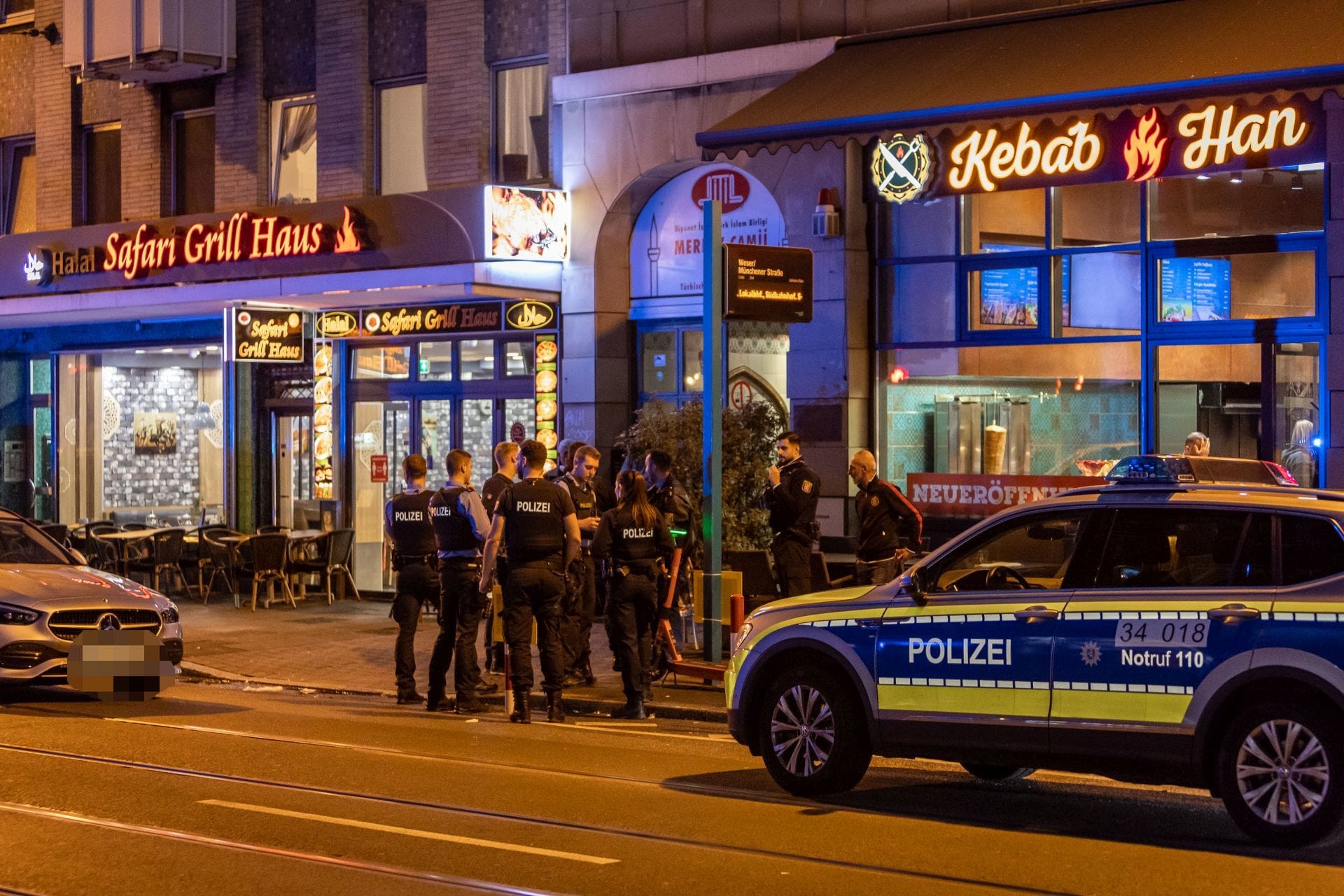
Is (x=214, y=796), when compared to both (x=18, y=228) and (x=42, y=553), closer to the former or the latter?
(x=42, y=553)

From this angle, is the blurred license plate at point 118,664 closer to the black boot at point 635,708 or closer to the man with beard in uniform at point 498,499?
the man with beard in uniform at point 498,499

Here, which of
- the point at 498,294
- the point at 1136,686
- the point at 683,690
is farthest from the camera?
the point at 498,294

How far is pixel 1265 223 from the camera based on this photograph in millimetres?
14898

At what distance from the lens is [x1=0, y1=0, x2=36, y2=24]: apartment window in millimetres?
26172

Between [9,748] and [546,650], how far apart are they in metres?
3.66

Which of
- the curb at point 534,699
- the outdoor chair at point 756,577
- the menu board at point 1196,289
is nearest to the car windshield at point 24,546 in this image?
the curb at point 534,699

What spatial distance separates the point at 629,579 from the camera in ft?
41.5

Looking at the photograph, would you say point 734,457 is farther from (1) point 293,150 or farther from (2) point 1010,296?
(1) point 293,150

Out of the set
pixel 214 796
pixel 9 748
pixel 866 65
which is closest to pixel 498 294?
pixel 866 65

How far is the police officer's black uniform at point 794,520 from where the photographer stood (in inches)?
564

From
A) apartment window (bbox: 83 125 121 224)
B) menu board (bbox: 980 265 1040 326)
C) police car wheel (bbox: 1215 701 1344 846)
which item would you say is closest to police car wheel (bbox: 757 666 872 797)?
police car wheel (bbox: 1215 701 1344 846)

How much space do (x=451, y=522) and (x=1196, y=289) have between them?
703cm

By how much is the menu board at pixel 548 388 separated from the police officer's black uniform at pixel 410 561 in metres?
6.42

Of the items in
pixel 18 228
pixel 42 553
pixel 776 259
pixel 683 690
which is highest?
pixel 18 228
